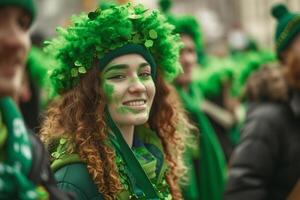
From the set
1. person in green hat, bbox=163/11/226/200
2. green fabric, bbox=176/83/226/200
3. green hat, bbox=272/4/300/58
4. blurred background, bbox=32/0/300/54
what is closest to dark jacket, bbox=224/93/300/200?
green hat, bbox=272/4/300/58

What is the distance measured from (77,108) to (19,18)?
4.61ft

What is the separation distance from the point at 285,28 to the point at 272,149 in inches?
38.0

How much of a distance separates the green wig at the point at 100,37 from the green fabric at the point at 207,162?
275 centimetres

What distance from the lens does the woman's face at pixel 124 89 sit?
14.5ft

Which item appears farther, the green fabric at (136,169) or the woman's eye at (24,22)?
the green fabric at (136,169)

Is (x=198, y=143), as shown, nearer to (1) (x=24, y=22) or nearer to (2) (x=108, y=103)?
(2) (x=108, y=103)

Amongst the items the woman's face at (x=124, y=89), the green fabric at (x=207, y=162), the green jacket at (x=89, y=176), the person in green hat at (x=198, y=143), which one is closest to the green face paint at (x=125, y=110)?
the woman's face at (x=124, y=89)

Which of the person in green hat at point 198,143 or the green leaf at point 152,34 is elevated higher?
the green leaf at point 152,34

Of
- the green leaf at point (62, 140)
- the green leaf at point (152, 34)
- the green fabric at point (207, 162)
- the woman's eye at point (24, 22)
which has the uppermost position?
the woman's eye at point (24, 22)

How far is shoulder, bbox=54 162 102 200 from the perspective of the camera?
4137mm

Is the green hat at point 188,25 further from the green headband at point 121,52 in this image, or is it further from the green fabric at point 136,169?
the green fabric at point 136,169

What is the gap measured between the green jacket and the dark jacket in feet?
4.25

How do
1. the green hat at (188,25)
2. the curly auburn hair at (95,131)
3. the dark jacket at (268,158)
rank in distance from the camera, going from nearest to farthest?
1. the curly auburn hair at (95,131)
2. the dark jacket at (268,158)
3. the green hat at (188,25)

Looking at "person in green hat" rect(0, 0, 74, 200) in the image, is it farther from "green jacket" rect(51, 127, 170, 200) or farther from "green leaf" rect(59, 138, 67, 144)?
"green leaf" rect(59, 138, 67, 144)
